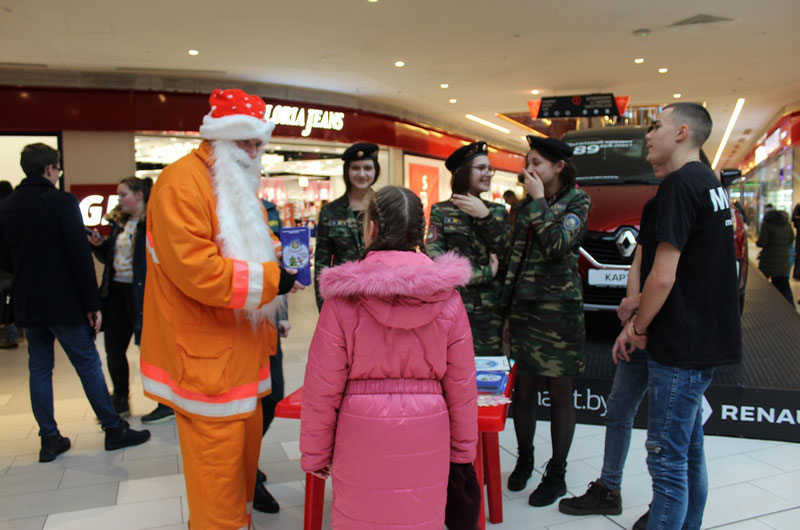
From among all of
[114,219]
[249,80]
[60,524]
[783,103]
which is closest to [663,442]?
[60,524]

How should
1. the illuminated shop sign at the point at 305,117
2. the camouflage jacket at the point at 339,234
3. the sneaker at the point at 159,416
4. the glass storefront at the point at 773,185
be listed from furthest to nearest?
the glass storefront at the point at 773,185, the illuminated shop sign at the point at 305,117, the sneaker at the point at 159,416, the camouflage jacket at the point at 339,234

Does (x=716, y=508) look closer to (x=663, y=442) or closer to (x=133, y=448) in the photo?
(x=663, y=442)

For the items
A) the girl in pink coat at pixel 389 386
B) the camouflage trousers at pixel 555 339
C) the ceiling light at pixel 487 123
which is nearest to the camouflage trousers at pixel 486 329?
the camouflage trousers at pixel 555 339

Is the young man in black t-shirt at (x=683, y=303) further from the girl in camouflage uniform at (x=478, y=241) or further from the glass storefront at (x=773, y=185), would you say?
the glass storefront at (x=773, y=185)

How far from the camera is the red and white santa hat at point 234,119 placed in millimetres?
2049

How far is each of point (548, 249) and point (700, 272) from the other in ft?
2.47

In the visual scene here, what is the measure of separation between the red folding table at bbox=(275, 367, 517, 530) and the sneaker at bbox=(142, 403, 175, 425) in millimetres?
1905

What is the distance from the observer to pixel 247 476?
2.24 meters

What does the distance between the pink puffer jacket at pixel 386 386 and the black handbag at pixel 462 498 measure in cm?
11

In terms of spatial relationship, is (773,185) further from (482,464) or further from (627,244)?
(482,464)

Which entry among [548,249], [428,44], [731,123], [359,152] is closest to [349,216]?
[359,152]

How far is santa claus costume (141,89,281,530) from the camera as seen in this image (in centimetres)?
188

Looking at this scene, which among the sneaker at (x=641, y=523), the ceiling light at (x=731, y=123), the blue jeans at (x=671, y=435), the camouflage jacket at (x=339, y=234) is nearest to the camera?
the blue jeans at (x=671, y=435)

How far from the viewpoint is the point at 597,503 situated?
2633 millimetres
